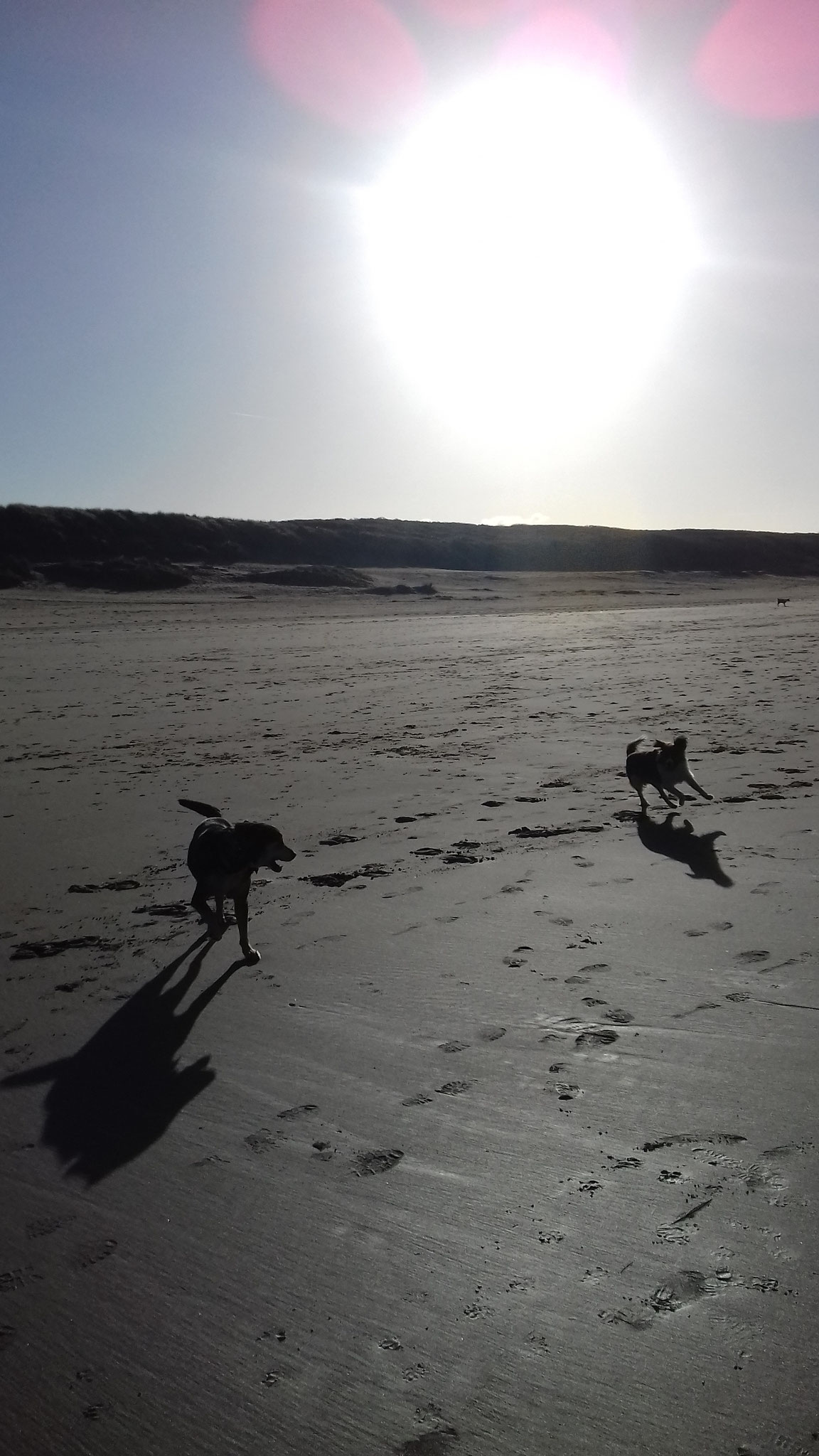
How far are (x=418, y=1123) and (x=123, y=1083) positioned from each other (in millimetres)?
1141

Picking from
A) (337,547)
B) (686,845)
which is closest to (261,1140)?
(686,845)

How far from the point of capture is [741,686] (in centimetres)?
1196

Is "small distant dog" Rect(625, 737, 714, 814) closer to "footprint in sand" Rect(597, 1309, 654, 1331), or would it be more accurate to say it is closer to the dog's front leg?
the dog's front leg

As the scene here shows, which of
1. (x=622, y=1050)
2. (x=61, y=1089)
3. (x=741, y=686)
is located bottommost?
(x=61, y=1089)

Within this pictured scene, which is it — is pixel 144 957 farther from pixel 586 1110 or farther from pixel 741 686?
pixel 741 686

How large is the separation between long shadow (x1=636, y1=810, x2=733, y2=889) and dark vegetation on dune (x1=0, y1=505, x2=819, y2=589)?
27.2 meters

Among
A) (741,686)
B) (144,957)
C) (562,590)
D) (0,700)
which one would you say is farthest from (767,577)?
(144,957)

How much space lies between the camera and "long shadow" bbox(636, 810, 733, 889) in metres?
5.22

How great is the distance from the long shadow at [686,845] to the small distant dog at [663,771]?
187 millimetres

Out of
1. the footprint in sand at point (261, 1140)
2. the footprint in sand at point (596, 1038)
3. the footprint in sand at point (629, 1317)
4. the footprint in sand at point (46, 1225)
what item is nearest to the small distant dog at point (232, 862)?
the footprint in sand at point (261, 1140)

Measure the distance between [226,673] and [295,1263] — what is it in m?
12.5

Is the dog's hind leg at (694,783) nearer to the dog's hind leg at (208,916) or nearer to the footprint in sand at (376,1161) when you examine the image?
the dog's hind leg at (208,916)

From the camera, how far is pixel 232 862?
4.39m

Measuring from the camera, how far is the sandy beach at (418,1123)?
6.54 feet
